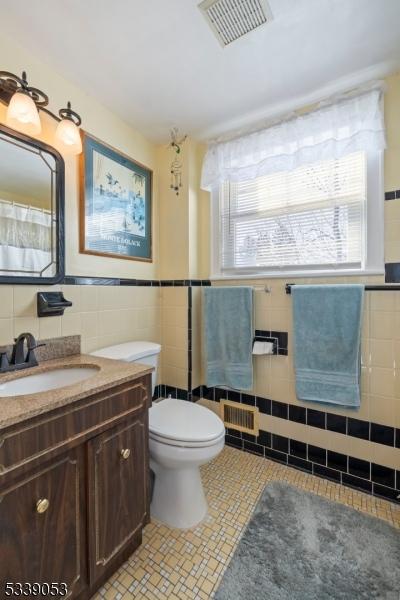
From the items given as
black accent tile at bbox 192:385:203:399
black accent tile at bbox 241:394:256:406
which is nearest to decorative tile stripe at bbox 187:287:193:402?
black accent tile at bbox 192:385:203:399

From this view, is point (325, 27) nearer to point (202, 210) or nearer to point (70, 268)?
point (202, 210)

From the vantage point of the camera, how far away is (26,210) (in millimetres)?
1291

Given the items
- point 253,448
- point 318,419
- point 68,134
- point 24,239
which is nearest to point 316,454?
point 318,419

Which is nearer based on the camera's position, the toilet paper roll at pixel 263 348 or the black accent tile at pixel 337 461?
the black accent tile at pixel 337 461

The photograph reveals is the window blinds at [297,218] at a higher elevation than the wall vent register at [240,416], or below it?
higher

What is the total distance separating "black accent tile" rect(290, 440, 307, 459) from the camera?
1729 mm

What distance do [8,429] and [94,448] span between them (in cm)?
33

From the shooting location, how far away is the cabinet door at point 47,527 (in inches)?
29.5

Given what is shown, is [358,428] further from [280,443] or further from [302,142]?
[302,142]

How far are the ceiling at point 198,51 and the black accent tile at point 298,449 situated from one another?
2131mm

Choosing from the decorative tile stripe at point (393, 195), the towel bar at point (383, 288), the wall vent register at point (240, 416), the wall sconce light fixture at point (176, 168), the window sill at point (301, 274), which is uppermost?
the wall sconce light fixture at point (176, 168)

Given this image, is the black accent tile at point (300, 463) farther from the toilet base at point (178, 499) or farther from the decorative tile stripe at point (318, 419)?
the toilet base at point (178, 499)

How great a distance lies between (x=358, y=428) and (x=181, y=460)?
1049 millimetres

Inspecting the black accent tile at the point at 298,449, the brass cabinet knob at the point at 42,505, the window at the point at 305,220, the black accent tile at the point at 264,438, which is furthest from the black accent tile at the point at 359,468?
the brass cabinet knob at the point at 42,505
